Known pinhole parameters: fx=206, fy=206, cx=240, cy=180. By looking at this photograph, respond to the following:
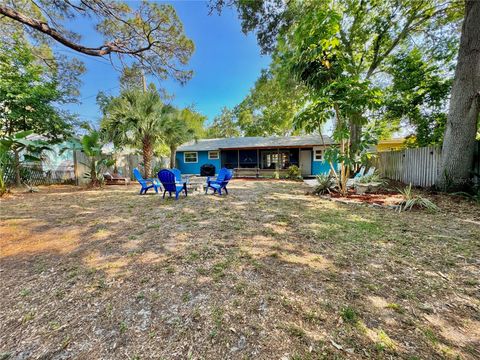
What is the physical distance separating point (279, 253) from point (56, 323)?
264cm

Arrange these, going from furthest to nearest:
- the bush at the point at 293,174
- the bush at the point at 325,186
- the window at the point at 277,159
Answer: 1. the window at the point at 277,159
2. the bush at the point at 293,174
3. the bush at the point at 325,186

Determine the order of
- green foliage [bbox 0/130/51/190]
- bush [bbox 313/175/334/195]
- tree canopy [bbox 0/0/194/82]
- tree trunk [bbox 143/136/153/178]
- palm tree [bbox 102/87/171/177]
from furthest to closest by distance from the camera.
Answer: tree trunk [bbox 143/136/153/178] → palm tree [bbox 102/87/171/177] → bush [bbox 313/175/334/195] → green foliage [bbox 0/130/51/190] → tree canopy [bbox 0/0/194/82]

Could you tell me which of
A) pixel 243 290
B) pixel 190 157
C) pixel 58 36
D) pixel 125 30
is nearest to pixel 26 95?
pixel 58 36

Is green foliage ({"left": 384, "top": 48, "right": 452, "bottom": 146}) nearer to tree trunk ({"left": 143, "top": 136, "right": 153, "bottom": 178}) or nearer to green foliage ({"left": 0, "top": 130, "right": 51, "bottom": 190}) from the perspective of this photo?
tree trunk ({"left": 143, "top": 136, "right": 153, "bottom": 178})

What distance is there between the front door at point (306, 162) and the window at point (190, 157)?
33.1ft

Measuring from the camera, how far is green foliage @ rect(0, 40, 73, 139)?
925 cm

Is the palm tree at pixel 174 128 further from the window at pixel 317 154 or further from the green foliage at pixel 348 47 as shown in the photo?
the window at pixel 317 154

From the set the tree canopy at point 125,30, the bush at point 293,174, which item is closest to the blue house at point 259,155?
the bush at point 293,174

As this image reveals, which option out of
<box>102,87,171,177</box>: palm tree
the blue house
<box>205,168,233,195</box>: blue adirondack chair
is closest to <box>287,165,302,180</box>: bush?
the blue house

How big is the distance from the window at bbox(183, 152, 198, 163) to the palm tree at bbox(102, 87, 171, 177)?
7290mm

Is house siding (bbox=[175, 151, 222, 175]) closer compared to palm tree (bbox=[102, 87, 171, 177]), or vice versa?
palm tree (bbox=[102, 87, 171, 177])

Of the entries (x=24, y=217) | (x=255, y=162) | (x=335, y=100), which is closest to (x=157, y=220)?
(x=24, y=217)

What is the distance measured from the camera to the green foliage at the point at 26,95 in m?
9.25

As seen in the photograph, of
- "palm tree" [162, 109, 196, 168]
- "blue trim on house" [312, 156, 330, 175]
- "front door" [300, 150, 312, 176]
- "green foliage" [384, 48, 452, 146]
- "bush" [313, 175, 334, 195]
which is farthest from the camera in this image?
"front door" [300, 150, 312, 176]
